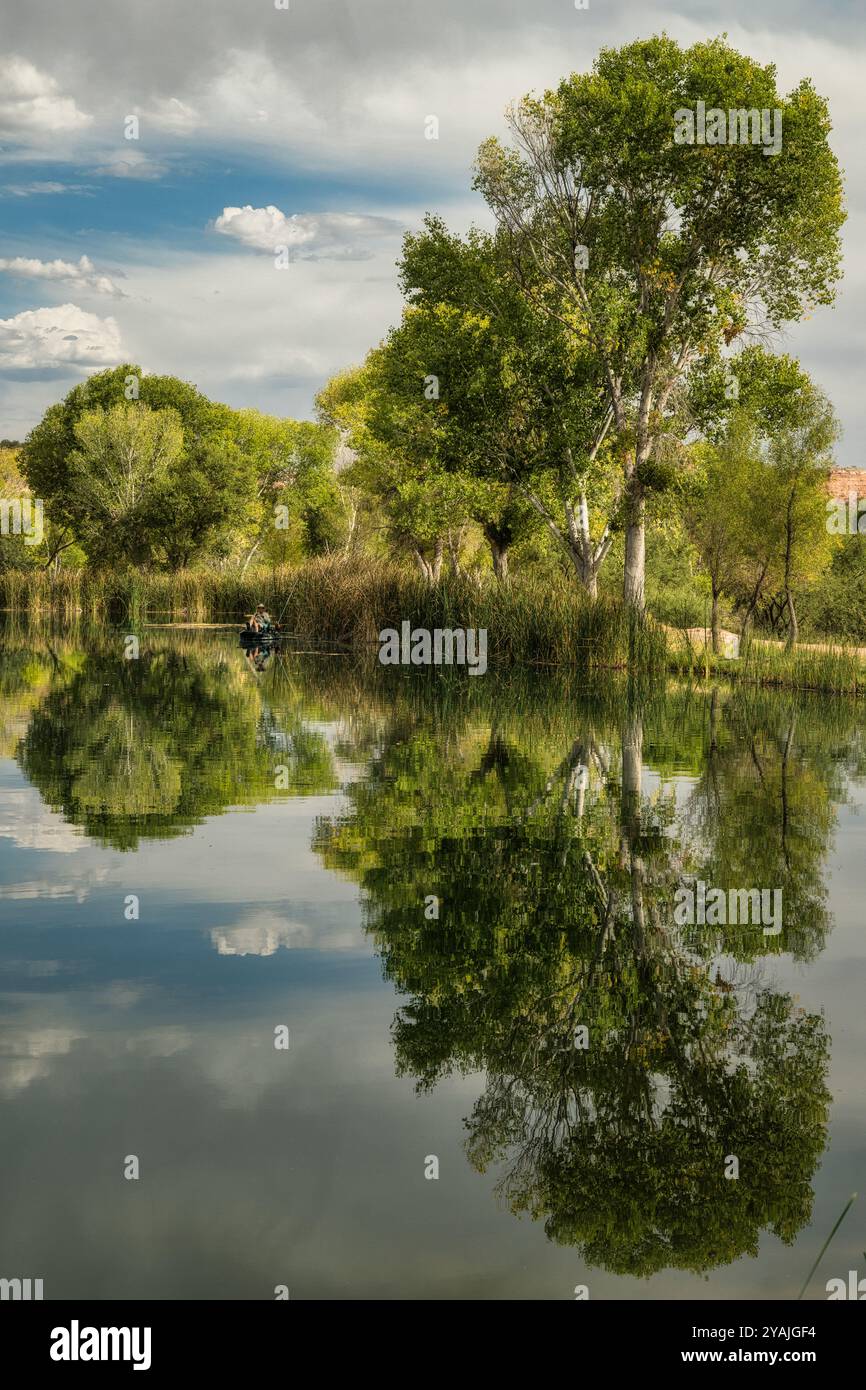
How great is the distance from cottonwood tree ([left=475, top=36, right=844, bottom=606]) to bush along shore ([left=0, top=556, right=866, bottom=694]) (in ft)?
10.0

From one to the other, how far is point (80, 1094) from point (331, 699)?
705 inches

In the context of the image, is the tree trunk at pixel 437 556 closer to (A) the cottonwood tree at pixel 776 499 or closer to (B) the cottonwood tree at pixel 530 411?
(A) the cottonwood tree at pixel 776 499

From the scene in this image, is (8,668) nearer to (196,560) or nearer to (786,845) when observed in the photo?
(786,845)

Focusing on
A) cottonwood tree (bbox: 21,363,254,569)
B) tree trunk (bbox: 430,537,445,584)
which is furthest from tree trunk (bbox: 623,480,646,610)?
cottonwood tree (bbox: 21,363,254,569)

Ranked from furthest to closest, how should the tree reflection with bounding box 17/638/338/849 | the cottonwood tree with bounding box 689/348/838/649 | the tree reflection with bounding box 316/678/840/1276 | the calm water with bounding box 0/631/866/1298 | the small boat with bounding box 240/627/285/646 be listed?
the cottonwood tree with bounding box 689/348/838/649
the small boat with bounding box 240/627/285/646
the tree reflection with bounding box 17/638/338/849
the tree reflection with bounding box 316/678/840/1276
the calm water with bounding box 0/631/866/1298

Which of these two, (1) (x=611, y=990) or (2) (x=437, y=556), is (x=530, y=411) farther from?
(1) (x=611, y=990)

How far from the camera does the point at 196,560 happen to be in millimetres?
74875

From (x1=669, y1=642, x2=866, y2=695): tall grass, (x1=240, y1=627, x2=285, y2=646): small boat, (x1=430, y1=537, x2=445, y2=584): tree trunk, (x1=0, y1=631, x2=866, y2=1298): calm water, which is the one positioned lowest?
(x1=0, y1=631, x2=866, y2=1298): calm water

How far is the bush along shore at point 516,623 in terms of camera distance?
29.6 meters

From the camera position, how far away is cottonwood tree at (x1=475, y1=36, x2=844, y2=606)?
3206 centimetres

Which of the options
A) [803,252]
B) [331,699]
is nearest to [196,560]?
[803,252]

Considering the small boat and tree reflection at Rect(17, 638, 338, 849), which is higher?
the small boat

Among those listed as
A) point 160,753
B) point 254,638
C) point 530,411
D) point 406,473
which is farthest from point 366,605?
point 160,753

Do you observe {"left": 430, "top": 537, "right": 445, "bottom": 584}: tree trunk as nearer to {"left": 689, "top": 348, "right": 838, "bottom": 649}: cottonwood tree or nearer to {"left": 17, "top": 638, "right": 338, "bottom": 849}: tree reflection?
{"left": 689, "top": 348, "right": 838, "bottom": 649}: cottonwood tree
